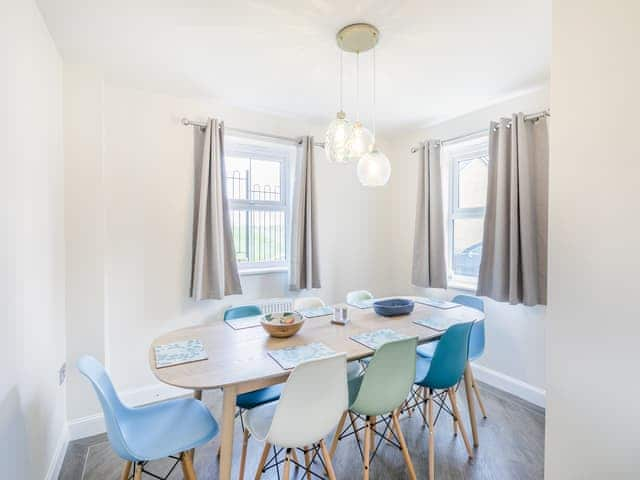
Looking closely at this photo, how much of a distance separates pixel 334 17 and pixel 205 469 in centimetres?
265

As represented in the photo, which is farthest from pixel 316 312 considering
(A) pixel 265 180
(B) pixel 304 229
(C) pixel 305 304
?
(A) pixel 265 180

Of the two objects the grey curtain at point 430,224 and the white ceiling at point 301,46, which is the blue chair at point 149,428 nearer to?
the white ceiling at point 301,46

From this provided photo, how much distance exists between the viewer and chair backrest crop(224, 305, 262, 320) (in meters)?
2.27

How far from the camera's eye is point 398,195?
386 centimetres

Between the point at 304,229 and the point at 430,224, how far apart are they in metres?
1.30

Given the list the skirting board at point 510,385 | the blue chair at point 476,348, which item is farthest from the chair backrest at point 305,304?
the skirting board at point 510,385

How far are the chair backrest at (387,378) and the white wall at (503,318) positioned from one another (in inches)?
63.9

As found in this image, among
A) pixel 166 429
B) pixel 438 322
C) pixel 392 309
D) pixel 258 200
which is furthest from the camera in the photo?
pixel 258 200

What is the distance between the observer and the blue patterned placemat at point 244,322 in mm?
1991

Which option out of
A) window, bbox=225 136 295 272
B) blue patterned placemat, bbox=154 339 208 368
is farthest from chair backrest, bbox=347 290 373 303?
blue patterned placemat, bbox=154 339 208 368

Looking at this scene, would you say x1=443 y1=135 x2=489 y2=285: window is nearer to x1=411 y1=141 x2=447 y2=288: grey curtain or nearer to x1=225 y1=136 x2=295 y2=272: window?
x1=411 y1=141 x2=447 y2=288: grey curtain

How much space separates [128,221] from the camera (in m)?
2.51

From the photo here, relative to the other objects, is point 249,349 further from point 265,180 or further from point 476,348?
point 265,180

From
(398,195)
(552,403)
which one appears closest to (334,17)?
(552,403)
